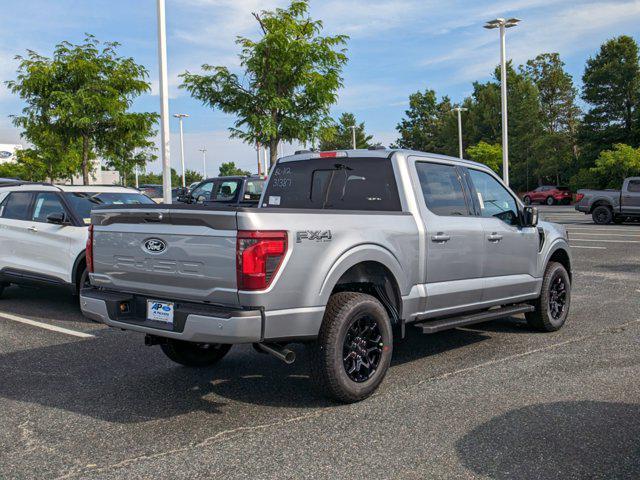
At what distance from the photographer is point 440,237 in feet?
17.8

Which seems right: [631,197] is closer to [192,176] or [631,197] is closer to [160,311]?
[160,311]

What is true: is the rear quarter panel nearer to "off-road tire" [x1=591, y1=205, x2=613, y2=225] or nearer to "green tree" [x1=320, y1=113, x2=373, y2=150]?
"off-road tire" [x1=591, y1=205, x2=613, y2=225]

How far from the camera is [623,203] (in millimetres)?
23625

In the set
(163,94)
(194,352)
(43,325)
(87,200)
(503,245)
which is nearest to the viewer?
(194,352)

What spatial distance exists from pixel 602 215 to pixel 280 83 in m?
13.0

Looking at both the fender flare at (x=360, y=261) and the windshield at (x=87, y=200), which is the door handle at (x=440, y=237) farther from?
the windshield at (x=87, y=200)

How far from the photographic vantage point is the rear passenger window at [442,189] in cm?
558

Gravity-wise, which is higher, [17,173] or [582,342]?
[17,173]

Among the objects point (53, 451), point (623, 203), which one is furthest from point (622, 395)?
point (623, 203)

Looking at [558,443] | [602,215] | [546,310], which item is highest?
[602,215]

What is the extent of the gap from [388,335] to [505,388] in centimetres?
97

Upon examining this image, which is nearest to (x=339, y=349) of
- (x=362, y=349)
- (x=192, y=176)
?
(x=362, y=349)

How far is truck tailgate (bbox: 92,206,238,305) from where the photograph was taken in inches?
164

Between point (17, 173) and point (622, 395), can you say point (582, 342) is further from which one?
point (17, 173)
